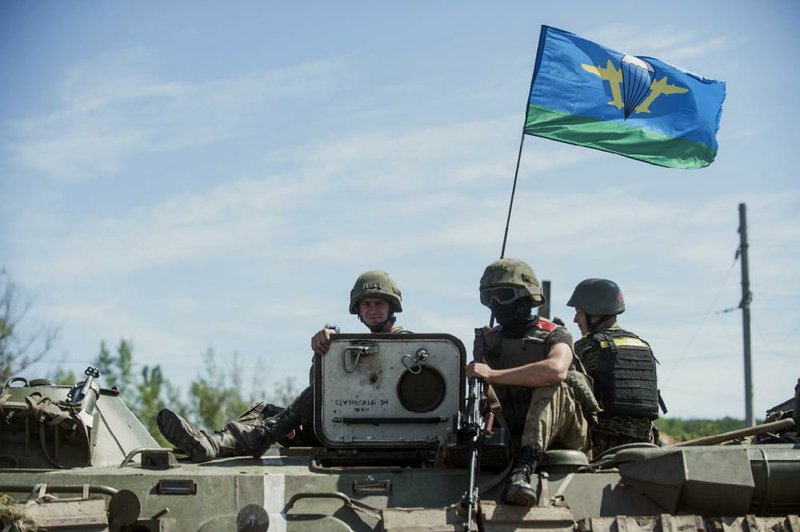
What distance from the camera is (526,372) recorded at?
10.6 meters

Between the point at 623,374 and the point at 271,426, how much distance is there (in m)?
3.29

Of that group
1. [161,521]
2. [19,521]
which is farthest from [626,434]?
[19,521]

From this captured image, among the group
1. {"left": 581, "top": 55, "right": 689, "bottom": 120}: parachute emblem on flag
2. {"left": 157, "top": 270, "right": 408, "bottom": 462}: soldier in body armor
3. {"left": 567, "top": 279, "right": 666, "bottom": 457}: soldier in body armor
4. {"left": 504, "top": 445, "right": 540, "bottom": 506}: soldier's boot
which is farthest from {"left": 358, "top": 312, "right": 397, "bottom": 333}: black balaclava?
{"left": 581, "top": 55, "right": 689, "bottom": 120}: parachute emblem on flag

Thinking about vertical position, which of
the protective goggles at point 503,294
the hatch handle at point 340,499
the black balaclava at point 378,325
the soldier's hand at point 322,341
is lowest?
the hatch handle at point 340,499

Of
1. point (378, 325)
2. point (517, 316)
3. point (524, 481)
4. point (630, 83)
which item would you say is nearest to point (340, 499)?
point (524, 481)

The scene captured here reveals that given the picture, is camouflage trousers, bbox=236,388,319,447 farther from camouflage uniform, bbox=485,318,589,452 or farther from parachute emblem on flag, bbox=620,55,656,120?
parachute emblem on flag, bbox=620,55,656,120

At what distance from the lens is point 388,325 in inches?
490

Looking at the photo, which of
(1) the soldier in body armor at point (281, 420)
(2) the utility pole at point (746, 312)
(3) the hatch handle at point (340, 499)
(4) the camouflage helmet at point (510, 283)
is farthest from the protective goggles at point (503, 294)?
(2) the utility pole at point (746, 312)

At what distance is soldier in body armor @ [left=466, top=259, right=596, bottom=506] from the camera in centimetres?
1048

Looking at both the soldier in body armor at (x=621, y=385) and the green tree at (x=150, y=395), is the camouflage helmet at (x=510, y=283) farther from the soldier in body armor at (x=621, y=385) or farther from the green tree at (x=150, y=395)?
the green tree at (x=150, y=395)

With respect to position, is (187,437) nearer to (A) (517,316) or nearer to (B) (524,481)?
(B) (524,481)

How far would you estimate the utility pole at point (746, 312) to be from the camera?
1275 inches

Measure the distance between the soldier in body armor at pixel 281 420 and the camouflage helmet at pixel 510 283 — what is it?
3.80ft

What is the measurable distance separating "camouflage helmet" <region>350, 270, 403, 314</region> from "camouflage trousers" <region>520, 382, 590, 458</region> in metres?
2.15
